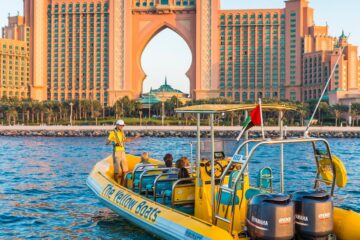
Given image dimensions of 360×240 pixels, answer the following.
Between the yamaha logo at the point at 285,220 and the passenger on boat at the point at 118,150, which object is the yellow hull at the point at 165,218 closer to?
the passenger on boat at the point at 118,150

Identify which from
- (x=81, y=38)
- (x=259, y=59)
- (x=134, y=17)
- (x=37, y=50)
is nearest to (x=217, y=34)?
(x=259, y=59)

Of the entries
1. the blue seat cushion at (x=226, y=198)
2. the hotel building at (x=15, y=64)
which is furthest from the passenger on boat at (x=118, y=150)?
the hotel building at (x=15, y=64)

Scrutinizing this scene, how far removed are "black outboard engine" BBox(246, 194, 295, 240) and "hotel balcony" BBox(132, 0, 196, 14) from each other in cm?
15307

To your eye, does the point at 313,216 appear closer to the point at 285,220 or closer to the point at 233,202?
the point at 285,220

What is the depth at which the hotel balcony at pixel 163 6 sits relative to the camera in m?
159

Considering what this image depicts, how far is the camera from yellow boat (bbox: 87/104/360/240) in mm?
9289

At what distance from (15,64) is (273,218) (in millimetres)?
167816

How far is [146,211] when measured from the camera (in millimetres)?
12609

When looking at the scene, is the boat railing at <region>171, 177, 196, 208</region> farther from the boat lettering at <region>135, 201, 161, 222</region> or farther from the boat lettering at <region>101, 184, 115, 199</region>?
the boat lettering at <region>101, 184, 115, 199</region>

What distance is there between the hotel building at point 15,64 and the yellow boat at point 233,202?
157991mm

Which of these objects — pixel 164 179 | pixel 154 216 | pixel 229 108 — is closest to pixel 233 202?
pixel 229 108

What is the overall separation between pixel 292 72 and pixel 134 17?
52342mm

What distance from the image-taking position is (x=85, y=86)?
164 m

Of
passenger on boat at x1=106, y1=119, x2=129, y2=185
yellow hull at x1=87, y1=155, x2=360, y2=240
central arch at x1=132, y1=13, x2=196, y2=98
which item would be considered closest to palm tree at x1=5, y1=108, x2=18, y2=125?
central arch at x1=132, y1=13, x2=196, y2=98
